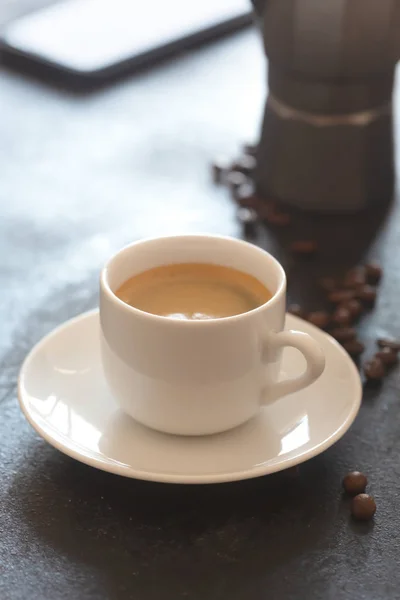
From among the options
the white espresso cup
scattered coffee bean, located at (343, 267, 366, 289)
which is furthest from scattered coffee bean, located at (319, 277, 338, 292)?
the white espresso cup

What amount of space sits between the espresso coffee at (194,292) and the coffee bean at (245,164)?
42 cm

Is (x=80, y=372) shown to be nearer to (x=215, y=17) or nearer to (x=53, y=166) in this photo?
(x=53, y=166)

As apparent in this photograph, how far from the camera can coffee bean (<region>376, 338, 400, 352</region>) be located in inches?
28.6

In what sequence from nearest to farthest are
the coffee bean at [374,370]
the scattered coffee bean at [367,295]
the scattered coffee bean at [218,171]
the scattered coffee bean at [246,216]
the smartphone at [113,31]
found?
the coffee bean at [374,370] → the scattered coffee bean at [367,295] → the scattered coffee bean at [246,216] → the scattered coffee bean at [218,171] → the smartphone at [113,31]

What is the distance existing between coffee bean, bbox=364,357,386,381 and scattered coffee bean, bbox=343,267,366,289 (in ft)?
0.42

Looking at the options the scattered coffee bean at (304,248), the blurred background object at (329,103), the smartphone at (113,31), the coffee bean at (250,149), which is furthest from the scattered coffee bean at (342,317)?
the smartphone at (113,31)

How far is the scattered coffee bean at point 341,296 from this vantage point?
0.79 m

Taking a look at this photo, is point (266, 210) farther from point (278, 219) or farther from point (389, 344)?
point (389, 344)

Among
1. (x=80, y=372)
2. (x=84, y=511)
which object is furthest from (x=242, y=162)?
(x=84, y=511)

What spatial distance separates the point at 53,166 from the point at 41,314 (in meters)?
0.33

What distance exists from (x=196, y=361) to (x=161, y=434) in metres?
0.07

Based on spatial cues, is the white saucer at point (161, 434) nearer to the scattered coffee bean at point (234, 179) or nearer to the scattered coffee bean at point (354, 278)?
the scattered coffee bean at point (354, 278)

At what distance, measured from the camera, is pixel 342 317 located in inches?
30.0

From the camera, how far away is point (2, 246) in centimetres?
89
